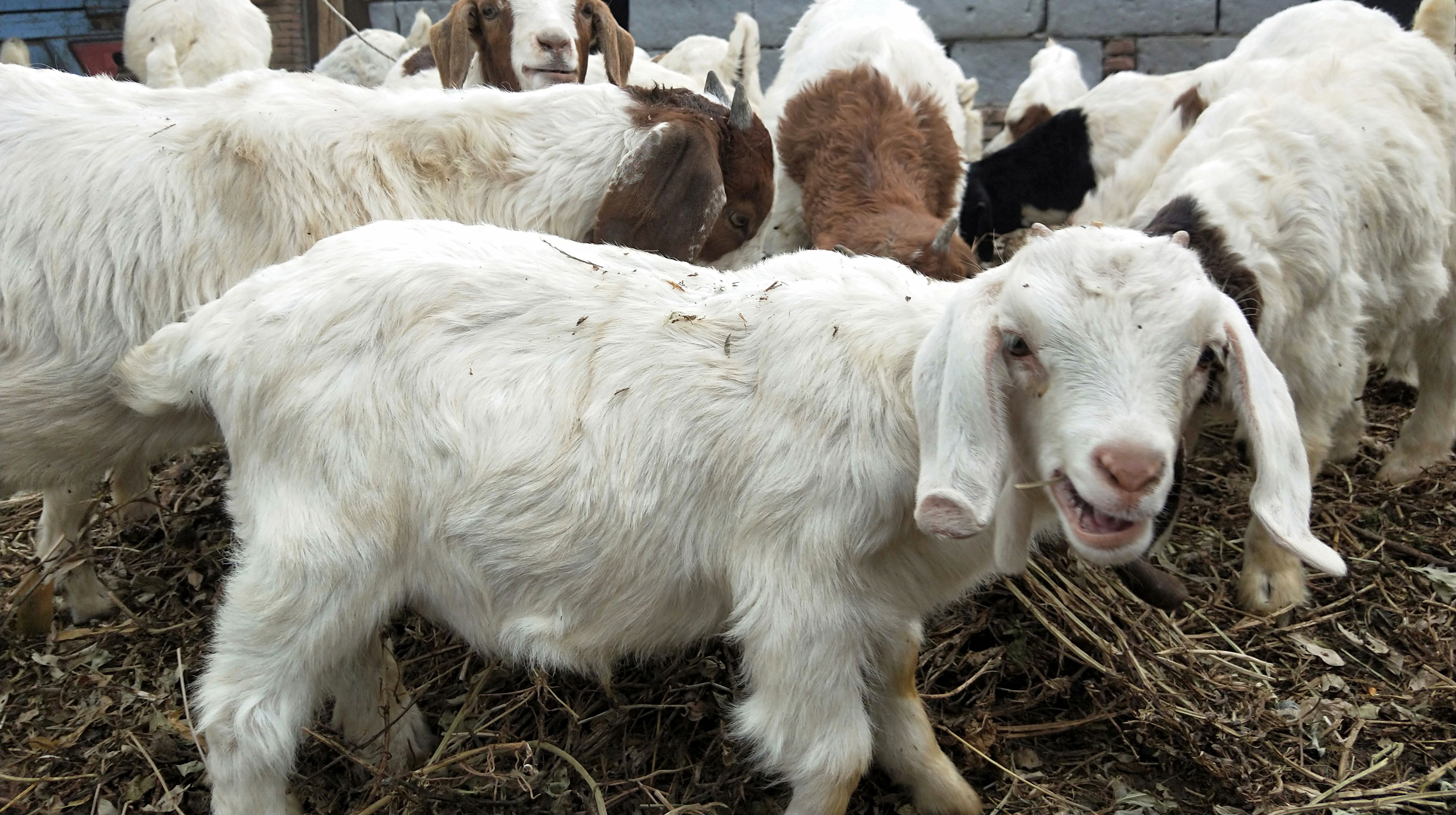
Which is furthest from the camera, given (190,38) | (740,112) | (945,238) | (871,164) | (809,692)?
(190,38)

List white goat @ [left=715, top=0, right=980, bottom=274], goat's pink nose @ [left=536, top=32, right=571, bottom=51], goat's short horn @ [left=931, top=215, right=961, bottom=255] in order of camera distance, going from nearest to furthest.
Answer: goat's short horn @ [left=931, top=215, right=961, bottom=255] < white goat @ [left=715, top=0, right=980, bottom=274] < goat's pink nose @ [left=536, top=32, right=571, bottom=51]

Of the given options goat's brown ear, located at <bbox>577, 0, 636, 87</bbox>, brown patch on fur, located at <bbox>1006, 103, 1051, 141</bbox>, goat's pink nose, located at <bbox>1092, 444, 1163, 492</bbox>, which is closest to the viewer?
goat's pink nose, located at <bbox>1092, 444, 1163, 492</bbox>

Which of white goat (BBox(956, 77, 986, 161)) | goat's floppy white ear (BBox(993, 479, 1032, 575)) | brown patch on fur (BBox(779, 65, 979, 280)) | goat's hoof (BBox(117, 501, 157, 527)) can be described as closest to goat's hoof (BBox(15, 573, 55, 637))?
goat's hoof (BBox(117, 501, 157, 527))

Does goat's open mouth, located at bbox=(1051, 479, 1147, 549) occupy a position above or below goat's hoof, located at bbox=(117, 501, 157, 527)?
above

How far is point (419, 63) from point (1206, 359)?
5.77 meters

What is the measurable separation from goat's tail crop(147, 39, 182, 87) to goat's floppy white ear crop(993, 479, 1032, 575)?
6952 millimetres

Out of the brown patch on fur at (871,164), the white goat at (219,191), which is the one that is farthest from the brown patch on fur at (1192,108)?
the white goat at (219,191)

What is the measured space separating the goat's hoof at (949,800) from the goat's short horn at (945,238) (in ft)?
6.40

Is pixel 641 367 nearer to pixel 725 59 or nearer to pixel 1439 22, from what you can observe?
pixel 1439 22

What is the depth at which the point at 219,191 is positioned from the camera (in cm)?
362

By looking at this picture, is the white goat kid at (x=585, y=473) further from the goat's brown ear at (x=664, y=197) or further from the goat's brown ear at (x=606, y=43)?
the goat's brown ear at (x=606, y=43)

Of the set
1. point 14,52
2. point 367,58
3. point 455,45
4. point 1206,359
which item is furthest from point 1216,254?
point 14,52

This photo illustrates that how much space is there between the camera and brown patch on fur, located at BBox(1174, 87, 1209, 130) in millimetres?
5160

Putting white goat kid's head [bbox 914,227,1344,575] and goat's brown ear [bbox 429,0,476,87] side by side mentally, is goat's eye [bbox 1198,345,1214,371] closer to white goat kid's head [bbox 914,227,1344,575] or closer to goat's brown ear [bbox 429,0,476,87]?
white goat kid's head [bbox 914,227,1344,575]
